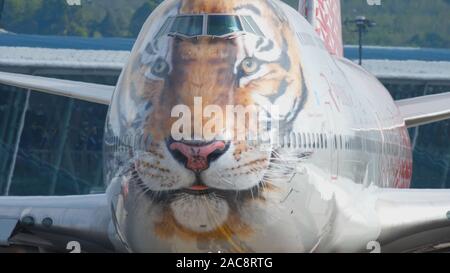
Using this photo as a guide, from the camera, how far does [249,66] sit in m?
16.7

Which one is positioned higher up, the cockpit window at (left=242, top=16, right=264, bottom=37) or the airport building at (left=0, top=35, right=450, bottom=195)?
the airport building at (left=0, top=35, right=450, bottom=195)

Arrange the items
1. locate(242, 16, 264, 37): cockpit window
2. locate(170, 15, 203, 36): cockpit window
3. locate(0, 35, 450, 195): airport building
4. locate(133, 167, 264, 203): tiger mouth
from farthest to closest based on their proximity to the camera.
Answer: locate(0, 35, 450, 195): airport building
locate(242, 16, 264, 37): cockpit window
locate(170, 15, 203, 36): cockpit window
locate(133, 167, 264, 203): tiger mouth

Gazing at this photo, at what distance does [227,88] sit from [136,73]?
136 centimetres

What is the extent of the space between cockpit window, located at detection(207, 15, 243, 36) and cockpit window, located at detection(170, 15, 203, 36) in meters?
0.11

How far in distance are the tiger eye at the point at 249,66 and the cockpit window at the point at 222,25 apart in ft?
1.45

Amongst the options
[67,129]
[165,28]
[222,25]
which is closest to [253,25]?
[222,25]

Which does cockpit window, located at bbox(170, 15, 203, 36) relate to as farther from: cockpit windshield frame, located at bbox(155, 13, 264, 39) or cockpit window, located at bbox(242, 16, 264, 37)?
cockpit window, located at bbox(242, 16, 264, 37)

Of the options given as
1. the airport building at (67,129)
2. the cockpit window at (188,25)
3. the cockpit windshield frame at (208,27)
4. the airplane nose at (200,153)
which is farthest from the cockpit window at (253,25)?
the airport building at (67,129)

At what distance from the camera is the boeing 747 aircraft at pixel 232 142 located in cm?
1605

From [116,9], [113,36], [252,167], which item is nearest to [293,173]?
[252,167]

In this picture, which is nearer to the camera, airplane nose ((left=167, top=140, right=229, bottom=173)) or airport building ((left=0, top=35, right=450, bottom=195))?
airplane nose ((left=167, top=140, right=229, bottom=173))

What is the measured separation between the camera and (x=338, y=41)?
30875 mm

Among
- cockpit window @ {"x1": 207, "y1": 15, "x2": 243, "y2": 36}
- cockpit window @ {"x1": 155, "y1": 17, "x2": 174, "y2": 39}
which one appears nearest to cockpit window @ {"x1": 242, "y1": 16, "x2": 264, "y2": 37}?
cockpit window @ {"x1": 207, "y1": 15, "x2": 243, "y2": 36}

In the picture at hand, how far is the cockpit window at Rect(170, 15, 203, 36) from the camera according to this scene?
665 inches
